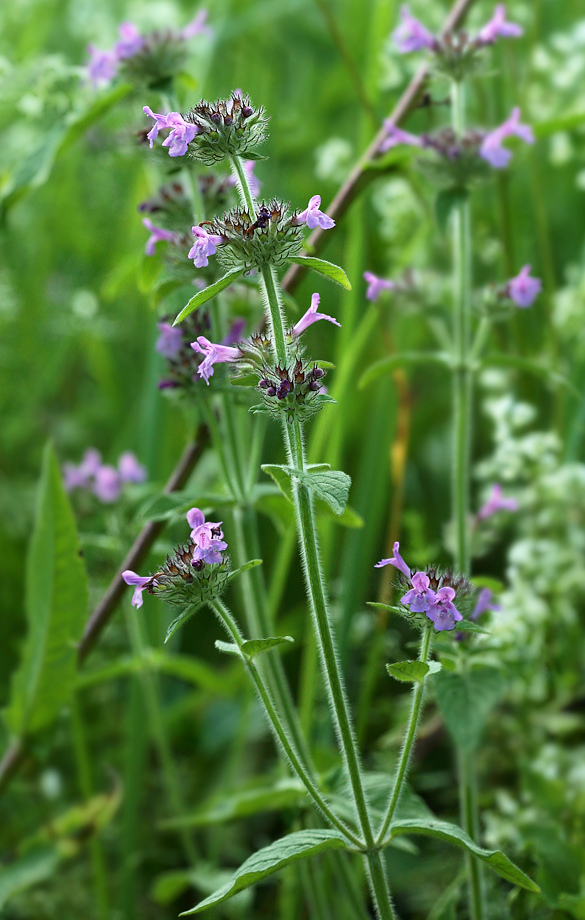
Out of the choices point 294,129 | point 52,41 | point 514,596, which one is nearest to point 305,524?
point 514,596

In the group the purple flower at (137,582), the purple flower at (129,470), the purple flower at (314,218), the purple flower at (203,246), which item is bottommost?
the purple flower at (137,582)

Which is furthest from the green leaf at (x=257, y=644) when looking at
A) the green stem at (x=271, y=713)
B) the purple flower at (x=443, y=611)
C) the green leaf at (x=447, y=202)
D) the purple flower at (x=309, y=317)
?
the green leaf at (x=447, y=202)

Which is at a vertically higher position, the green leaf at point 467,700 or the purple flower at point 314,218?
the purple flower at point 314,218

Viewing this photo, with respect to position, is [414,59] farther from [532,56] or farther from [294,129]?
[294,129]

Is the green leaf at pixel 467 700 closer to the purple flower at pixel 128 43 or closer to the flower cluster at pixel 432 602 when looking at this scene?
the flower cluster at pixel 432 602

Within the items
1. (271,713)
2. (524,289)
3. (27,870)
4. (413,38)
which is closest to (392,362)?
(524,289)

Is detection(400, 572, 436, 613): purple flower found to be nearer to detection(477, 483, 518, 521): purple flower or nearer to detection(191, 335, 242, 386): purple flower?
detection(191, 335, 242, 386): purple flower

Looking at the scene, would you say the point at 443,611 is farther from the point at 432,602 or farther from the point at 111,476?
the point at 111,476
